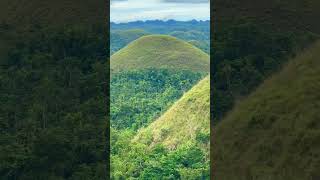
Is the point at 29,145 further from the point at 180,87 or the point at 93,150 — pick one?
the point at 180,87

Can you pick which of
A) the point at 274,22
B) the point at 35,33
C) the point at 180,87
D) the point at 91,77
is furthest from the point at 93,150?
the point at 180,87

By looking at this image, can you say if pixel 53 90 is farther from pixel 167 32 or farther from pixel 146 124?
pixel 167 32

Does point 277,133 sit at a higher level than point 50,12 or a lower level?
lower

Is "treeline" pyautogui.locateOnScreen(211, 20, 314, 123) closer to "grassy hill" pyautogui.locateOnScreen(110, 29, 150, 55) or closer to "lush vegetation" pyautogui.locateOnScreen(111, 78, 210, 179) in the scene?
"lush vegetation" pyautogui.locateOnScreen(111, 78, 210, 179)

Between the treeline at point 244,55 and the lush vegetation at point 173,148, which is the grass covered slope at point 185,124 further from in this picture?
the treeline at point 244,55

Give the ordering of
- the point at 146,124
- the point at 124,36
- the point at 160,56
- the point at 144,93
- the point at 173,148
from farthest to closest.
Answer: the point at 124,36, the point at 160,56, the point at 144,93, the point at 146,124, the point at 173,148

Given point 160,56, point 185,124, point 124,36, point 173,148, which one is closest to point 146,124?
point 185,124
